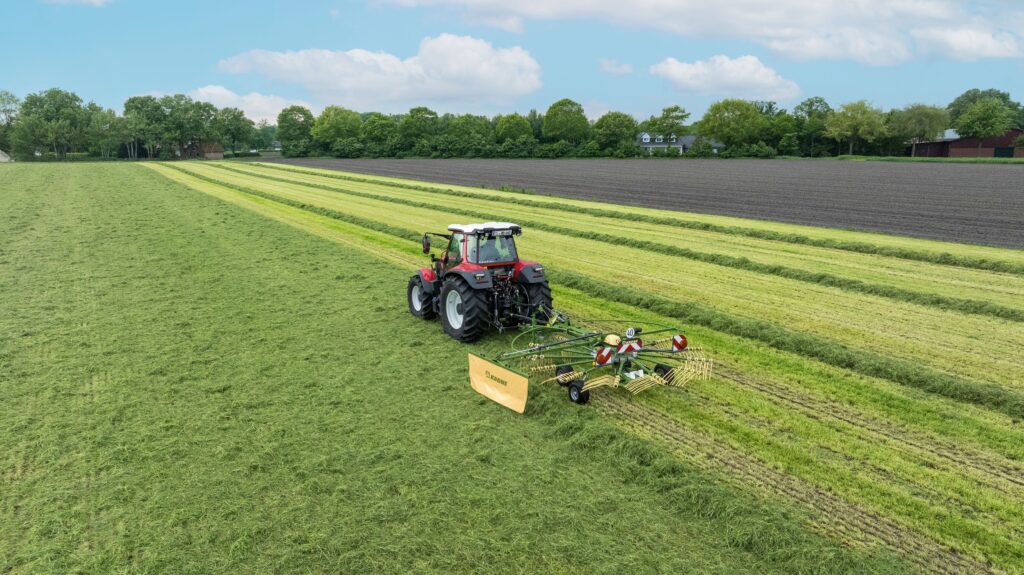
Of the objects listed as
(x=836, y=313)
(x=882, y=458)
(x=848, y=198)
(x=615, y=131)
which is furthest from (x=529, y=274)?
(x=615, y=131)

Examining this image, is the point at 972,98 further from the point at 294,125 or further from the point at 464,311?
the point at 464,311

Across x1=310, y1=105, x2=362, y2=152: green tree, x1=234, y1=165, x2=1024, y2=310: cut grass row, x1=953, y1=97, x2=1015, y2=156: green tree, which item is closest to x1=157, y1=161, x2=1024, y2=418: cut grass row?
x1=234, y1=165, x2=1024, y2=310: cut grass row

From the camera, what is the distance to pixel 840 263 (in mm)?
15547

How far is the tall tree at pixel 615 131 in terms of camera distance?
100875 millimetres

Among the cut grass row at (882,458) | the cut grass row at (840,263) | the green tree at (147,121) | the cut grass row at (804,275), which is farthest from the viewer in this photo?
the green tree at (147,121)

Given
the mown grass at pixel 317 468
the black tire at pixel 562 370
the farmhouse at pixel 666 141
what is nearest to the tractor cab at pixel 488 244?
the mown grass at pixel 317 468

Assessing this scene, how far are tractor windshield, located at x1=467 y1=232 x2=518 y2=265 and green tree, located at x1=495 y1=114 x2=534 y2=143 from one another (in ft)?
332

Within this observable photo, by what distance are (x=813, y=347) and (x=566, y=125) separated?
10608 centimetres

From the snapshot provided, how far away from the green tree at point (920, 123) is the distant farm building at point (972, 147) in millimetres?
2416

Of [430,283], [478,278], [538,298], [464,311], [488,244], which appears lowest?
[464,311]

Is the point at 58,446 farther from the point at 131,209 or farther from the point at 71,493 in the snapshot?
the point at 131,209

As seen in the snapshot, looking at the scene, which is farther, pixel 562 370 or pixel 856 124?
pixel 856 124

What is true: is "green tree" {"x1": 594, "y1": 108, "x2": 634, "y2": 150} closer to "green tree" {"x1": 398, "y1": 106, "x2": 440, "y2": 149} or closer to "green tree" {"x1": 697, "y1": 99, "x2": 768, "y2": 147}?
"green tree" {"x1": 697, "y1": 99, "x2": 768, "y2": 147}

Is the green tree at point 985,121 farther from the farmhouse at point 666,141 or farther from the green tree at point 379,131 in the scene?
the green tree at point 379,131
